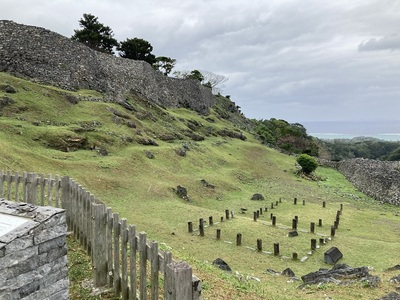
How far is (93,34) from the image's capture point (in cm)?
6066

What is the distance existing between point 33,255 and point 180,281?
2.15 meters

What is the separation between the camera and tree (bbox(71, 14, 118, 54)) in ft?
199

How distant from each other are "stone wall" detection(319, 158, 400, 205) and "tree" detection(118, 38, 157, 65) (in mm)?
44886

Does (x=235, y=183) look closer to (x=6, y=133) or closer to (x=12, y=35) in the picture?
(x=6, y=133)

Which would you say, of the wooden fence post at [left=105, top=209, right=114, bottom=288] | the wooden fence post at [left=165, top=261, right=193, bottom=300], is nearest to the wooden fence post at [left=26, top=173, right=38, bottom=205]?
the wooden fence post at [left=105, top=209, right=114, bottom=288]

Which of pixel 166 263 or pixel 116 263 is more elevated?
pixel 166 263

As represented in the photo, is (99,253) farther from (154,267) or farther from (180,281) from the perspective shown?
(180,281)

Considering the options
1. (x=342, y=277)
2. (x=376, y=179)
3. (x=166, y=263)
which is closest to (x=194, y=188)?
(x=342, y=277)

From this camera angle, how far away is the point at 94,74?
156 ft

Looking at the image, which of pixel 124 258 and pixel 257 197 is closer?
pixel 124 258

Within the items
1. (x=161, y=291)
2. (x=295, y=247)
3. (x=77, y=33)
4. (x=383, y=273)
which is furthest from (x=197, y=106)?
(x=161, y=291)

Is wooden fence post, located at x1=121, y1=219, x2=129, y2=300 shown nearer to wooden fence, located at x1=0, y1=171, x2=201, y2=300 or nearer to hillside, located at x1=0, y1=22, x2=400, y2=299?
wooden fence, located at x1=0, y1=171, x2=201, y2=300

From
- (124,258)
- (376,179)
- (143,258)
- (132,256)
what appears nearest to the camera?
(143,258)

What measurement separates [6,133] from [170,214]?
14.1 meters
